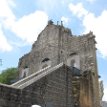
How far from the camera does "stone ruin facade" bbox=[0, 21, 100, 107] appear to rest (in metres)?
12.1

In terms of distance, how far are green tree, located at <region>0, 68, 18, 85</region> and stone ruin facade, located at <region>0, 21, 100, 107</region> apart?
3.42 ft

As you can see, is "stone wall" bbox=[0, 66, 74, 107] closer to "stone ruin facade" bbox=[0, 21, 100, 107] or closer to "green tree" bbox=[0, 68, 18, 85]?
"stone ruin facade" bbox=[0, 21, 100, 107]

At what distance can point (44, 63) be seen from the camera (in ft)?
88.9

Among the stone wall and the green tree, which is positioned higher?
the green tree

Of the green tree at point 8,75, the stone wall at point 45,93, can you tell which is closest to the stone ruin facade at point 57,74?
the stone wall at point 45,93

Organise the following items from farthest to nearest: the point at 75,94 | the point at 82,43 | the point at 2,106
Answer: the point at 82,43, the point at 75,94, the point at 2,106

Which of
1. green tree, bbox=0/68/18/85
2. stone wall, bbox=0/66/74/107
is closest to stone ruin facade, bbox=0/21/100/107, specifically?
stone wall, bbox=0/66/74/107

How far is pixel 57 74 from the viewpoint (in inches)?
578

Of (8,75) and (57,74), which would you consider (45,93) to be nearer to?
(57,74)

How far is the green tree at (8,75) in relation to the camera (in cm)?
2902

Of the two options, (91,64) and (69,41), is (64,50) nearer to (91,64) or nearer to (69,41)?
(69,41)

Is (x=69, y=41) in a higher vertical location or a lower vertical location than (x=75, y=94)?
higher

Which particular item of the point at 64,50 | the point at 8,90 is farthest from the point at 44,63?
the point at 8,90

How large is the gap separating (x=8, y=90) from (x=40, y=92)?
7.08ft
